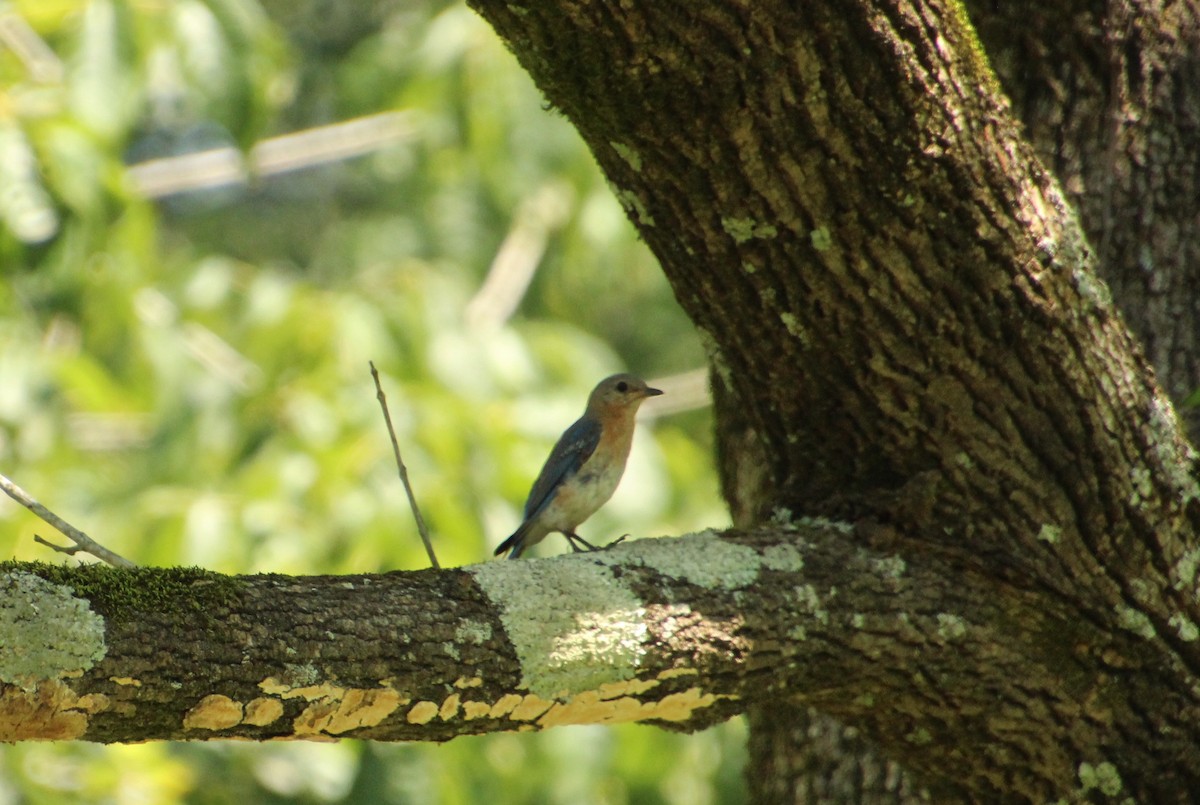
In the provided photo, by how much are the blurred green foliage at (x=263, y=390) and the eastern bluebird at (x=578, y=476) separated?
0.11 metres

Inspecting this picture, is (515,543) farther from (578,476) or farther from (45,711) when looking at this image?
(45,711)

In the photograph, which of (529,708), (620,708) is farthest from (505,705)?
(620,708)

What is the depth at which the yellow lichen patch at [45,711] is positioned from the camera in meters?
2.02

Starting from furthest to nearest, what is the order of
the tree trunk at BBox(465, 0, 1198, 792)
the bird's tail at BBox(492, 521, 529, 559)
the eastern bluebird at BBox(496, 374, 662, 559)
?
the eastern bluebird at BBox(496, 374, 662, 559) < the bird's tail at BBox(492, 521, 529, 559) < the tree trunk at BBox(465, 0, 1198, 792)

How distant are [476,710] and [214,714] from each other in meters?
0.47

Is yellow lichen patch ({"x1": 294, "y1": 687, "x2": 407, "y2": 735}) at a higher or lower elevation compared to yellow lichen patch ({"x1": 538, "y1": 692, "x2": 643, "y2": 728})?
higher

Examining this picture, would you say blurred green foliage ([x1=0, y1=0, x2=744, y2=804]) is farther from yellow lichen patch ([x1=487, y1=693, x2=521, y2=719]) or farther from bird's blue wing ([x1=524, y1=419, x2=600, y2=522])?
yellow lichen patch ([x1=487, y1=693, x2=521, y2=719])

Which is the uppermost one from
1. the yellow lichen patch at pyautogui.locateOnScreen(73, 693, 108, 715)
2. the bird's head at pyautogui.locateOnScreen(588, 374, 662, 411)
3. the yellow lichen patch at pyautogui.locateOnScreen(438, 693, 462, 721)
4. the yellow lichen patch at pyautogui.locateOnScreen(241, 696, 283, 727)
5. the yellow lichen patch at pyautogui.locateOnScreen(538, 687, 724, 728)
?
the bird's head at pyautogui.locateOnScreen(588, 374, 662, 411)

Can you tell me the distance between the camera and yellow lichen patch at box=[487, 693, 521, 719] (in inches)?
96.0

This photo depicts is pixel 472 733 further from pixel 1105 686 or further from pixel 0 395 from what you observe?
pixel 0 395

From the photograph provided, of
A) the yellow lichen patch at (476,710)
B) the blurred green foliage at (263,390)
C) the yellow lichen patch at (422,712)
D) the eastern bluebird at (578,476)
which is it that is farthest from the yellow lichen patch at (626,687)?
the eastern bluebird at (578,476)

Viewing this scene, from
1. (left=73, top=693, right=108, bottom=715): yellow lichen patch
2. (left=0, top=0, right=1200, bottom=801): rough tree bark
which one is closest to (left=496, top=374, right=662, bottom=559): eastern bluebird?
(left=0, top=0, right=1200, bottom=801): rough tree bark

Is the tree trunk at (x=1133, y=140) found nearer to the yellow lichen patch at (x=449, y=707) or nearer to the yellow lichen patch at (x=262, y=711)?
the yellow lichen patch at (x=449, y=707)

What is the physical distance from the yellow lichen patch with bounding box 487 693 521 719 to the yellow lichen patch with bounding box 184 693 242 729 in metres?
0.47
